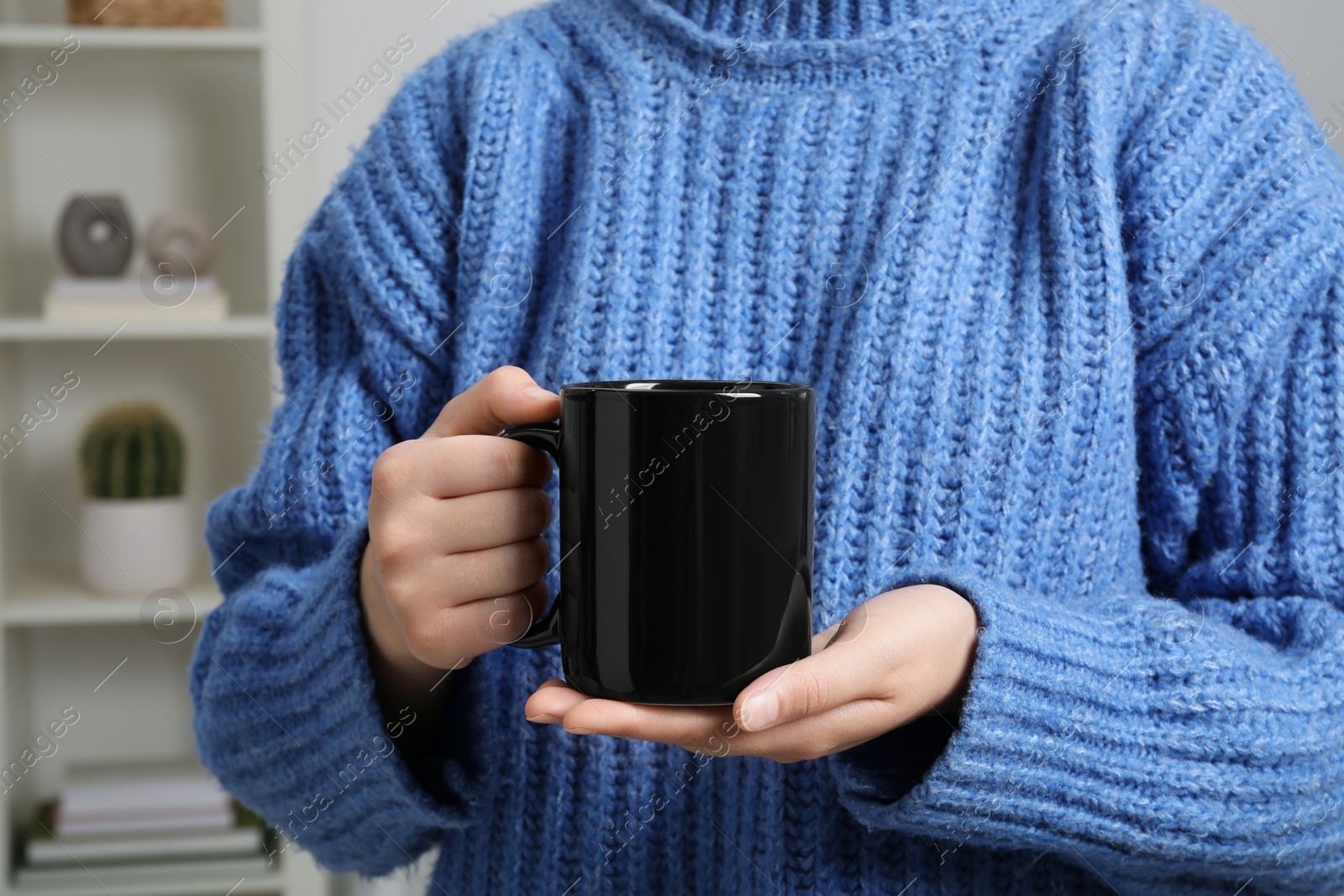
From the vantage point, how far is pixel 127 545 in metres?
1.72

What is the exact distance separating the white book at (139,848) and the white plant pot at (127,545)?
383 millimetres

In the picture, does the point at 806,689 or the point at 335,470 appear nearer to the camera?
the point at 806,689

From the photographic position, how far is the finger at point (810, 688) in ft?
1.41

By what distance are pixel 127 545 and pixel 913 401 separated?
4.85 feet

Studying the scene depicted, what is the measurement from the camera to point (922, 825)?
1.73 ft

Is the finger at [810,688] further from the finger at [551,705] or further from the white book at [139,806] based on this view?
the white book at [139,806]

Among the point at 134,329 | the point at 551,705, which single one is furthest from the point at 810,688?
the point at 134,329

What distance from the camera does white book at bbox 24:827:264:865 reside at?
1.71 meters

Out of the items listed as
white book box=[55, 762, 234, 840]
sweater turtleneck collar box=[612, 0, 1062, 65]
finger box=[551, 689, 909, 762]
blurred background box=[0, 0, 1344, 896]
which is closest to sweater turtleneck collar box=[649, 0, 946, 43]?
sweater turtleneck collar box=[612, 0, 1062, 65]

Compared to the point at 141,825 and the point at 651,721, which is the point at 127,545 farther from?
the point at 651,721

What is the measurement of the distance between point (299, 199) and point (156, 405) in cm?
44

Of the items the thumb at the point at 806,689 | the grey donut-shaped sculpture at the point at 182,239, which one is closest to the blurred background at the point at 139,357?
the grey donut-shaped sculpture at the point at 182,239

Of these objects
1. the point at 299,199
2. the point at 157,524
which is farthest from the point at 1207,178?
the point at 157,524

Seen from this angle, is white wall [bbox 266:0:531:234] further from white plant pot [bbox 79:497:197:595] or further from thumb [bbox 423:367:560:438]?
thumb [bbox 423:367:560:438]
